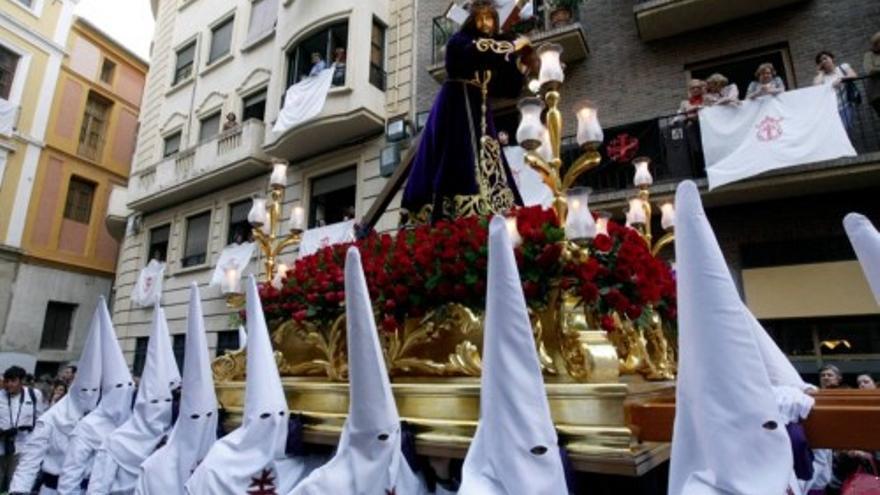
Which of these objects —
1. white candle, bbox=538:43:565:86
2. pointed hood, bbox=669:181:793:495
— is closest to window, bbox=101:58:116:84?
white candle, bbox=538:43:565:86

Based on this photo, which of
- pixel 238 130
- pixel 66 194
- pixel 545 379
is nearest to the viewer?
pixel 545 379

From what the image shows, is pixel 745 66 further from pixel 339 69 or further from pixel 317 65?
pixel 317 65

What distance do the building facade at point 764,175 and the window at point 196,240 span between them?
9532mm

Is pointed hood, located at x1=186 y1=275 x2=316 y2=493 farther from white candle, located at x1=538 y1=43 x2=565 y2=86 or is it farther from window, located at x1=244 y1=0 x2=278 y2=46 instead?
window, located at x1=244 y1=0 x2=278 y2=46

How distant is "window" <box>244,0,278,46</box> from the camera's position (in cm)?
1652

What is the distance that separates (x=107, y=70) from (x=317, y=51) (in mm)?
14231

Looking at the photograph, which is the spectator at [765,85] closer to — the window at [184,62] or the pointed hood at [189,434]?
the pointed hood at [189,434]

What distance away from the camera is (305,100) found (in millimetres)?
12828

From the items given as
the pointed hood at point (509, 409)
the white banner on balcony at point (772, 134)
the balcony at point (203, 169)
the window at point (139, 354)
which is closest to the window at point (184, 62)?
the balcony at point (203, 169)

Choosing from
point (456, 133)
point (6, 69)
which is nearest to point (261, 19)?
point (6, 69)

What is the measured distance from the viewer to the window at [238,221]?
50.6ft

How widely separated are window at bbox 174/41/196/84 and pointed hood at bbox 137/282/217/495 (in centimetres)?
1804

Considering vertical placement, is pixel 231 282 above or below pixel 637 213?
below

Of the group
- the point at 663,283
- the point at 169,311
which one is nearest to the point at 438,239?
the point at 663,283
